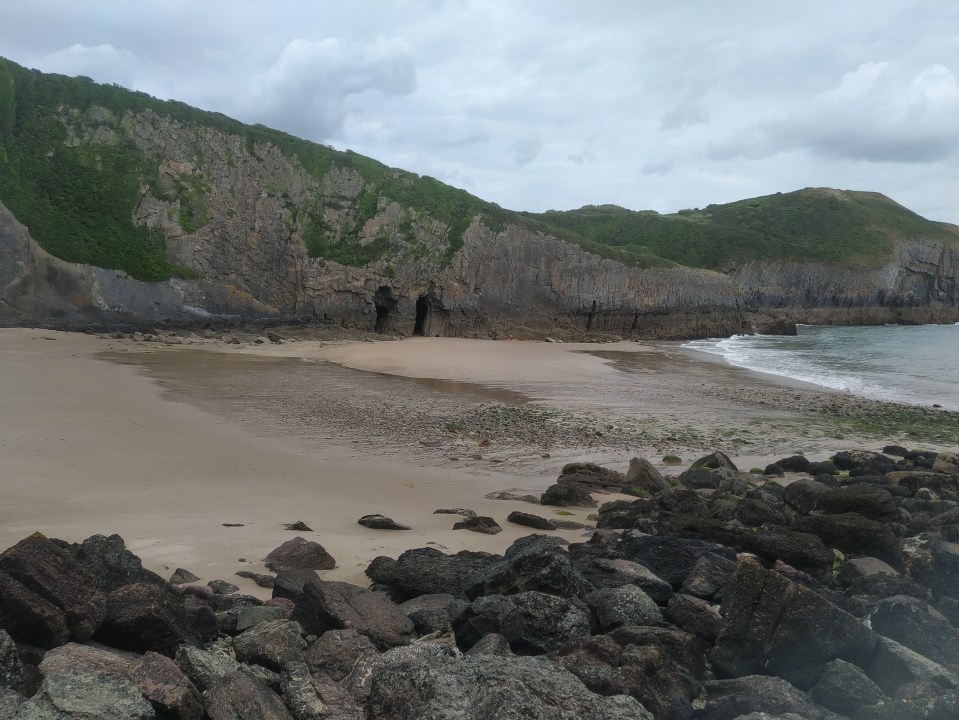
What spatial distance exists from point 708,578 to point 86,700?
387 cm

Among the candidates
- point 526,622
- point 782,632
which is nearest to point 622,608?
point 526,622

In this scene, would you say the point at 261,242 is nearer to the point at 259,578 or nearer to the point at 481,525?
the point at 481,525

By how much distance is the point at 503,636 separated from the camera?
13.6ft

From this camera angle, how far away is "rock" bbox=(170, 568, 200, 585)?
5.25 metres

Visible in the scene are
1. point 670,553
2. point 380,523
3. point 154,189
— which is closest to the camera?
point 670,553

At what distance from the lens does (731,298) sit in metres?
63.7

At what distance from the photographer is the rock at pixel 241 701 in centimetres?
322

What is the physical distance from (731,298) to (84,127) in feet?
165

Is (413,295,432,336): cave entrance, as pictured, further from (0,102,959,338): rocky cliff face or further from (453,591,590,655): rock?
(453,591,590,655): rock

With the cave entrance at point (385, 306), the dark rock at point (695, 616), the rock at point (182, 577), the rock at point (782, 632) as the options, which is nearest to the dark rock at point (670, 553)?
the dark rock at point (695, 616)

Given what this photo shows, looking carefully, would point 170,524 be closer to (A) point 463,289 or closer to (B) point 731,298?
(A) point 463,289

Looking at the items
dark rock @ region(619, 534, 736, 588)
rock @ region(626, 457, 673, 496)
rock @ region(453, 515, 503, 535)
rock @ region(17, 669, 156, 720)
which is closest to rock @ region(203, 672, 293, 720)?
rock @ region(17, 669, 156, 720)

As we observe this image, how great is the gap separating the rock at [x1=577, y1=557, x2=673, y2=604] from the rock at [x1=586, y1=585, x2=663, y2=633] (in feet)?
0.91

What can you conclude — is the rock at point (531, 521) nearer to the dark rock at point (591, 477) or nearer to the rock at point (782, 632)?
the dark rock at point (591, 477)
